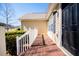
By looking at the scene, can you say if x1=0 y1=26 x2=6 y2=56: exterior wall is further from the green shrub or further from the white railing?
the white railing

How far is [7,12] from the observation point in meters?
2.62

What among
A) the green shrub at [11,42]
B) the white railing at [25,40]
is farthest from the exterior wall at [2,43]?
the white railing at [25,40]

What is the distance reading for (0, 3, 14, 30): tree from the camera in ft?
8.47

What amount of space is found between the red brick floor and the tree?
56 centimetres

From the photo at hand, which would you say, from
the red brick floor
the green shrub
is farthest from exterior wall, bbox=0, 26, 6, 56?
the red brick floor

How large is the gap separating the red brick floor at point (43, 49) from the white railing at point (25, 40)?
0.06 meters

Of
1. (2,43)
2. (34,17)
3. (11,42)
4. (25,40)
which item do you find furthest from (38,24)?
(2,43)

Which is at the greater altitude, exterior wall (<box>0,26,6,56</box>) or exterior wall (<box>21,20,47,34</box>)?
exterior wall (<box>21,20,47,34</box>)

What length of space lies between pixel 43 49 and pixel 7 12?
81 centimetres

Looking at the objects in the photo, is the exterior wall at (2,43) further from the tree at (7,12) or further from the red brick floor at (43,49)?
the red brick floor at (43,49)

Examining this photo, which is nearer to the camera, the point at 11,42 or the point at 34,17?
the point at 11,42

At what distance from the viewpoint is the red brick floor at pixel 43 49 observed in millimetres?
2611

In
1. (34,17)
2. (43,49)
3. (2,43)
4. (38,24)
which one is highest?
(34,17)

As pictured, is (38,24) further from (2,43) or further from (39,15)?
(2,43)
